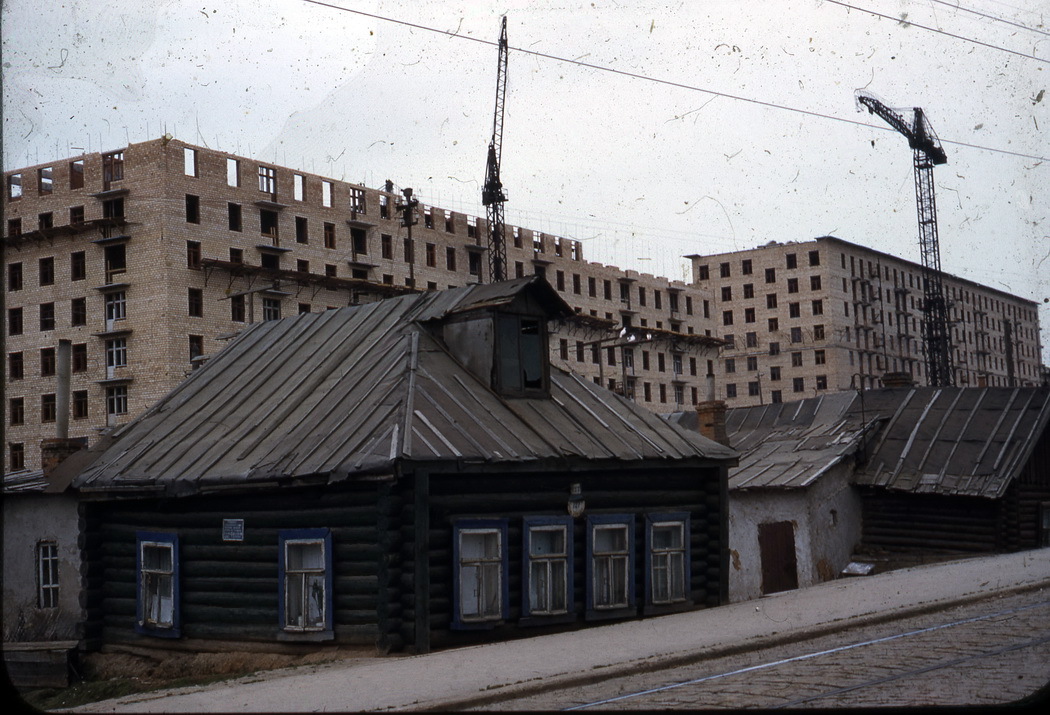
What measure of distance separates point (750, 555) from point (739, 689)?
17.9 meters

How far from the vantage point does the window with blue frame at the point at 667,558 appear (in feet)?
71.4

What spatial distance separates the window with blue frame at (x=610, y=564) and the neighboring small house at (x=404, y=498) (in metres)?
0.04

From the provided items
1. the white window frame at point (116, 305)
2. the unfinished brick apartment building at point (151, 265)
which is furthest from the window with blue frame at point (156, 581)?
the white window frame at point (116, 305)

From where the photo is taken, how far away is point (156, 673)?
65.8 ft

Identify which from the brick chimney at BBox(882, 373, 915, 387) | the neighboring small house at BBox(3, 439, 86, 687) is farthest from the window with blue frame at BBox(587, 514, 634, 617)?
the brick chimney at BBox(882, 373, 915, 387)

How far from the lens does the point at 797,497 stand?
3228 centimetres

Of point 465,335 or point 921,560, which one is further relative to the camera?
point 921,560

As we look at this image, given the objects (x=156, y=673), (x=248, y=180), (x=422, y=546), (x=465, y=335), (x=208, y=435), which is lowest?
(x=156, y=673)

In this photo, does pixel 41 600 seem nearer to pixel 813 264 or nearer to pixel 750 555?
pixel 750 555

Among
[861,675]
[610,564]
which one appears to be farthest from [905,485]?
[861,675]

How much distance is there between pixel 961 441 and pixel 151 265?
45.9 meters

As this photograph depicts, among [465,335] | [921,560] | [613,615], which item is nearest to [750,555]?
[921,560]

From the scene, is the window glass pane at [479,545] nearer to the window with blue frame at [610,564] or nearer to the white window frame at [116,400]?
the window with blue frame at [610,564]

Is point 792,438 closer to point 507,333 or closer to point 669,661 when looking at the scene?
point 507,333
